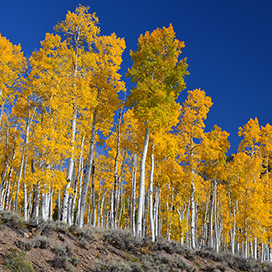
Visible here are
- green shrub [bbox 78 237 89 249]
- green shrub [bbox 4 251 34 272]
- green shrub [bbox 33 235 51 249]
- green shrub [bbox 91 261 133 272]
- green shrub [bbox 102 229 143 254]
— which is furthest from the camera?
green shrub [bbox 102 229 143 254]

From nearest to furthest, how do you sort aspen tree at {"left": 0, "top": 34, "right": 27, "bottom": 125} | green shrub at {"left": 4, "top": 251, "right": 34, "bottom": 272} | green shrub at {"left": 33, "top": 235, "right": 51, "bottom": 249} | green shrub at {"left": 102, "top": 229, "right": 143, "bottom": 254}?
green shrub at {"left": 4, "top": 251, "right": 34, "bottom": 272}
green shrub at {"left": 33, "top": 235, "right": 51, "bottom": 249}
green shrub at {"left": 102, "top": 229, "right": 143, "bottom": 254}
aspen tree at {"left": 0, "top": 34, "right": 27, "bottom": 125}

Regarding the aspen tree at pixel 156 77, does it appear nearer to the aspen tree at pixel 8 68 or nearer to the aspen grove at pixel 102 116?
the aspen grove at pixel 102 116

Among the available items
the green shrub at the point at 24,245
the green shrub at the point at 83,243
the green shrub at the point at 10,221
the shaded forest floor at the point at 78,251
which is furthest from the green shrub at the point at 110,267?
the green shrub at the point at 10,221

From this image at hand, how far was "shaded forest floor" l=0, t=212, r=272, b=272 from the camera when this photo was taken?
759cm

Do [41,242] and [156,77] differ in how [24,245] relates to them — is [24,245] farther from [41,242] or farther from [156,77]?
[156,77]

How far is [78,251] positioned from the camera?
9562mm

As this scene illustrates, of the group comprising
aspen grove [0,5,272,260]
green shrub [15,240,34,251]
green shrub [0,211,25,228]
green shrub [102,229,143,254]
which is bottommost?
green shrub [102,229,143,254]

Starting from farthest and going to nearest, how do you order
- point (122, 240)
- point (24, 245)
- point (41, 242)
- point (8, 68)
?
point (8, 68)
point (122, 240)
point (41, 242)
point (24, 245)

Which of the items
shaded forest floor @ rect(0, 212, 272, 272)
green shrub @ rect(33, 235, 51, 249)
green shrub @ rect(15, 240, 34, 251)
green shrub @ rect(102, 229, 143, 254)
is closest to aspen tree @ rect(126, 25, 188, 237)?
green shrub @ rect(102, 229, 143, 254)

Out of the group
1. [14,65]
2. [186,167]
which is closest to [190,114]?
[186,167]

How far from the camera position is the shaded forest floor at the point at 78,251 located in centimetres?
759

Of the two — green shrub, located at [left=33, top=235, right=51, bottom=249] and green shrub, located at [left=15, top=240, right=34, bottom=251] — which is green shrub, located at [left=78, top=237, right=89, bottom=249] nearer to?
green shrub, located at [left=33, top=235, right=51, bottom=249]

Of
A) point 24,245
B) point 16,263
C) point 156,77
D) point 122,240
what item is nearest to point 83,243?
point 122,240

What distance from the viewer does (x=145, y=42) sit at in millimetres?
15633
